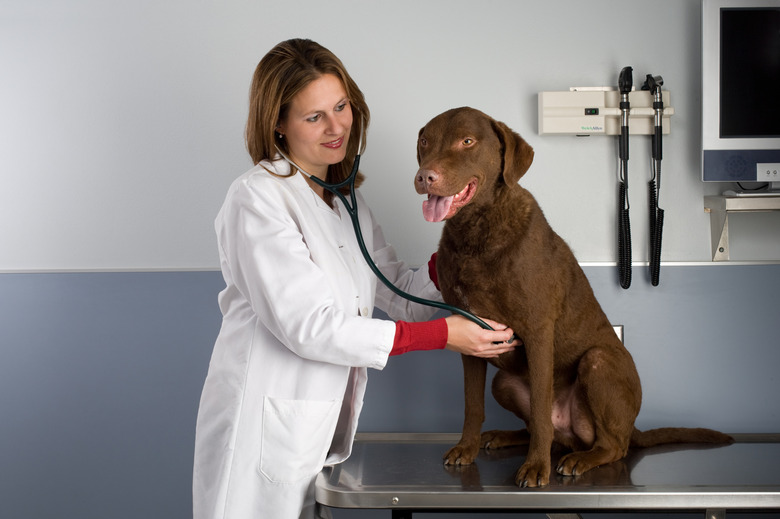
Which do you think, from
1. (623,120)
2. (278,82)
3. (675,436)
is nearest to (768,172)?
(623,120)

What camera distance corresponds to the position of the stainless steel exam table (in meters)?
1.57

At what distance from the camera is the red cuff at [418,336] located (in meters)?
1.61

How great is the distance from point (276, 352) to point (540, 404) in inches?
24.6

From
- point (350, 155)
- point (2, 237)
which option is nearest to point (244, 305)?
point (350, 155)

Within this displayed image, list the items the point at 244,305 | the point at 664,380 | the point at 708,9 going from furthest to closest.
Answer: the point at 664,380, the point at 708,9, the point at 244,305

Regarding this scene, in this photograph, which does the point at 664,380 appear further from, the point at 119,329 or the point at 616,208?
the point at 119,329

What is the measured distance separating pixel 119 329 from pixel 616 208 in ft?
5.44

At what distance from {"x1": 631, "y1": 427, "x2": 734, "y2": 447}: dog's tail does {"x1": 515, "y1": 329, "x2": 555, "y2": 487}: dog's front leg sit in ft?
1.41

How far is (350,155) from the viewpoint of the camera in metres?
1.93

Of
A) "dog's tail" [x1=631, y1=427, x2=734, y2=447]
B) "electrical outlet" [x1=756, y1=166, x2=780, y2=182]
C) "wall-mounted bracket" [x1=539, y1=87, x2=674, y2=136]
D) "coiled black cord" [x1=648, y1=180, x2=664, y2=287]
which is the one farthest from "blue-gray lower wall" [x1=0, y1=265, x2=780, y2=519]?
"electrical outlet" [x1=756, y1=166, x2=780, y2=182]

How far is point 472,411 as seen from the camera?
179 centimetres

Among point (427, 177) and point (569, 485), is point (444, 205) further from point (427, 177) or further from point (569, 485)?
point (569, 485)

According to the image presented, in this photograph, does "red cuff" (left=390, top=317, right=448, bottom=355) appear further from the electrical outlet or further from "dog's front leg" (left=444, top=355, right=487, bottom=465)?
the electrical outlet

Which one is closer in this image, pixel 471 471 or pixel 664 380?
pixel 471 471
